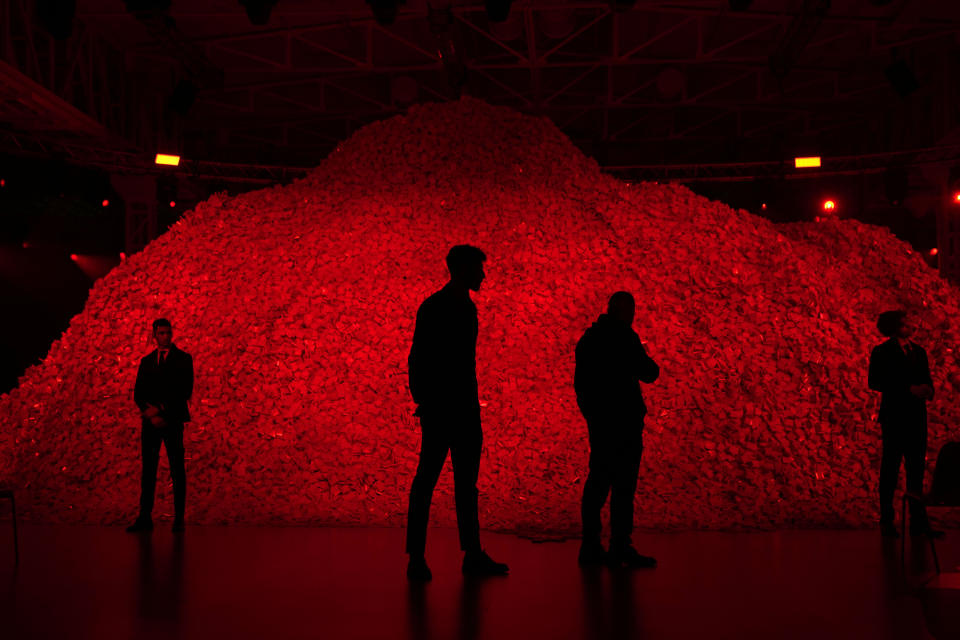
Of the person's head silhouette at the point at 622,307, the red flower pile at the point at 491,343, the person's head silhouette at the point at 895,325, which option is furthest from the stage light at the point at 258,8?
the person's head silhouette at the point at 895,325

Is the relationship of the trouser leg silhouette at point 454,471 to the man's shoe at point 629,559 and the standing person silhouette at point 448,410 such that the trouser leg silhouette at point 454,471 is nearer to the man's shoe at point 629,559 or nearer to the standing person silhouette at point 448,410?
the standing person silhouette at point 448,410

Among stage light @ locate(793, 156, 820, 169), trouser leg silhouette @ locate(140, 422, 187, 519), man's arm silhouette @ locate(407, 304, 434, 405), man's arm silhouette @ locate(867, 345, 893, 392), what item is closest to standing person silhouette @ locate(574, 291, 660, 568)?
man's arm silhouette @ locate(407, 304, 434, 405)

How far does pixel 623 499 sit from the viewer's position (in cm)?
387

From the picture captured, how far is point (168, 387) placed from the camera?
16.7ft

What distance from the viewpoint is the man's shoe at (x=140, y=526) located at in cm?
502

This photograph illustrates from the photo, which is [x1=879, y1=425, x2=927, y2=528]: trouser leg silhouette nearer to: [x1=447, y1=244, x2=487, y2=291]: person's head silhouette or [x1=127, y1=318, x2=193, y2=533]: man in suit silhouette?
[x1=447, y1=244, x2=487, y2=291]: person's head silhouette

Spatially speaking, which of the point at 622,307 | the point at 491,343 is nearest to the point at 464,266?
the point at 622,307

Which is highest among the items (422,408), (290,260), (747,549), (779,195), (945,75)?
(945,75)

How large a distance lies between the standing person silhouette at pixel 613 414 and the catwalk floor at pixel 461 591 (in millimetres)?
240

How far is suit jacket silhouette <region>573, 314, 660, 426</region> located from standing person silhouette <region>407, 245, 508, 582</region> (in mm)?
558

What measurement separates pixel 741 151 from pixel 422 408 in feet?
46.3

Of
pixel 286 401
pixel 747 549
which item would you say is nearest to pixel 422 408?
pixel 747 549

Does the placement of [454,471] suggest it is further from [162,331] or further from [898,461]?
[898,461]

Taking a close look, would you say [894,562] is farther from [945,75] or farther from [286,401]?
[945,75]
